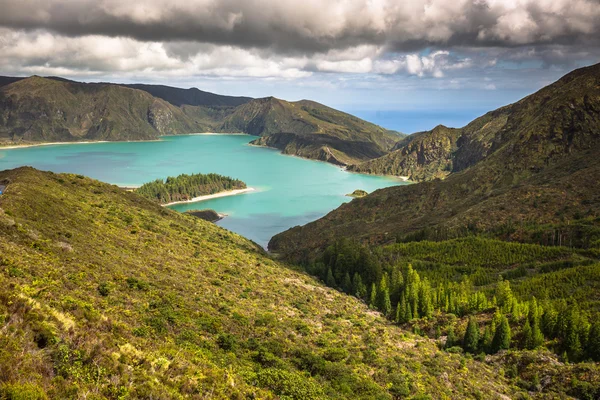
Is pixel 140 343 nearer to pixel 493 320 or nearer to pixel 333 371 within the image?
pixel 333 371

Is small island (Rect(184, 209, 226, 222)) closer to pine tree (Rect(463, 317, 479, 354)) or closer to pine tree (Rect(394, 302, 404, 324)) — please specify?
pine tree (Rect(394, 302, 404, 324))

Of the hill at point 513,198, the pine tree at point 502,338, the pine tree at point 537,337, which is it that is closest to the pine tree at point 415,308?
the pine tree at point 502,338

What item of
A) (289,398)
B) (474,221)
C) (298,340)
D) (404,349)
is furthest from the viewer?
(474,221)

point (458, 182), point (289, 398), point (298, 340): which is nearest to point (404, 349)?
point (298, 340)

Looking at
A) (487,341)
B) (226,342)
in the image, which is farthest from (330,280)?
(226,342)

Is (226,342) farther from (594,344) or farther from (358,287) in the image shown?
(358,287)

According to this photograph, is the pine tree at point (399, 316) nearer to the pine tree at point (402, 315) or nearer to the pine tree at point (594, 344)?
the pine tree at point (402, 315)

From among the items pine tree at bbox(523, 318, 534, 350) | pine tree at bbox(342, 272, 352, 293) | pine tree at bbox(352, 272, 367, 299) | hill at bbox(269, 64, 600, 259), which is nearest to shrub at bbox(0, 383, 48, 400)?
pine tree at bbox(523, 318, 534, 350)
